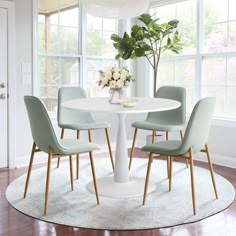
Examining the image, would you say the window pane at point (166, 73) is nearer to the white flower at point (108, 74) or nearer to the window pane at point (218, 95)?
the window pane at point (218, 95)

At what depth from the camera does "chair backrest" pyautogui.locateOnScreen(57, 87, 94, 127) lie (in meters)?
3.98

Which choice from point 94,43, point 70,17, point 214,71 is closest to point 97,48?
point 94,43

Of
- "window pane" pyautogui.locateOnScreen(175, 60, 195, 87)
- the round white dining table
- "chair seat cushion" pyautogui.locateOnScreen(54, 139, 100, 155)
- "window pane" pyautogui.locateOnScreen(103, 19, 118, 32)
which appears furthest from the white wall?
"chair seat cushion" pyautogui.locateOnScreen(54, 139, 100, 155)

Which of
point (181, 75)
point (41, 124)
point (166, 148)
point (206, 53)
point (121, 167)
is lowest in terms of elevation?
point (121, 167)

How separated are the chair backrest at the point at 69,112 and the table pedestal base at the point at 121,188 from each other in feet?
2.68

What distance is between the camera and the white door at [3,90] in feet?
13.5

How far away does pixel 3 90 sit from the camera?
4188 millimetres

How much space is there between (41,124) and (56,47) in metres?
2.21

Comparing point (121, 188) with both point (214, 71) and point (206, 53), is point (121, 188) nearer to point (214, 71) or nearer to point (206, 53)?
point (214, 71)

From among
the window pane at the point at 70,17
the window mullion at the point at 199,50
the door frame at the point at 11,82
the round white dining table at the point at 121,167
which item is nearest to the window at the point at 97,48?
the window pane at the point at 70,17

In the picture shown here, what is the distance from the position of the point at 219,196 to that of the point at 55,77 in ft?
8.69

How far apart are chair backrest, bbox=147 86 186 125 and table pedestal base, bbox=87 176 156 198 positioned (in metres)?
0.79

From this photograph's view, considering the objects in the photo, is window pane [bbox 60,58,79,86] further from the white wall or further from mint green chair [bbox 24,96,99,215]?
mint green chair [bbox 24,96,99,215]

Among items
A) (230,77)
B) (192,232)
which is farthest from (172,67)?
(192,232)
